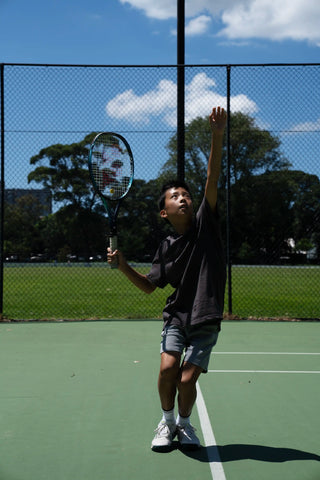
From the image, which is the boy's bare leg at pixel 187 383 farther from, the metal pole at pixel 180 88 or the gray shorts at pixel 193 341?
the metal pole at pixel 180 88

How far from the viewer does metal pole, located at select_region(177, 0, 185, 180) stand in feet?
25.3

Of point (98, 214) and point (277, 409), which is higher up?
point (98, 214)

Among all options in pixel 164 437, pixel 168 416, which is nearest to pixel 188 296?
pixel 168 416

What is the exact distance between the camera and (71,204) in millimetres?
18188

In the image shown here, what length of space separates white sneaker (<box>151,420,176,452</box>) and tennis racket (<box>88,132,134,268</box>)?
150 cm

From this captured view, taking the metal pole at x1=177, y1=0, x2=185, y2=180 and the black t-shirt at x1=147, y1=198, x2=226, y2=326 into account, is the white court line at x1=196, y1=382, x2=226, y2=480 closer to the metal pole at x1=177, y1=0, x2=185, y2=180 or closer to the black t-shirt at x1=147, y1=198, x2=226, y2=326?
the black t-shirt at x1=147, y1=198, x2=226, y2=326

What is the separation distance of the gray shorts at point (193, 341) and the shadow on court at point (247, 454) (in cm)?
43

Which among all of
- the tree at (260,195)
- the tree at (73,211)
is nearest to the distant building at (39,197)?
the tree at (73,211)

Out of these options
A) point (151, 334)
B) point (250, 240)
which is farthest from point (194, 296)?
point (250, 240)

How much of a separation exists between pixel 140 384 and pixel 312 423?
1.40 metres

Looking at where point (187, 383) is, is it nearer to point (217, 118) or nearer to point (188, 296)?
point (188, 296)

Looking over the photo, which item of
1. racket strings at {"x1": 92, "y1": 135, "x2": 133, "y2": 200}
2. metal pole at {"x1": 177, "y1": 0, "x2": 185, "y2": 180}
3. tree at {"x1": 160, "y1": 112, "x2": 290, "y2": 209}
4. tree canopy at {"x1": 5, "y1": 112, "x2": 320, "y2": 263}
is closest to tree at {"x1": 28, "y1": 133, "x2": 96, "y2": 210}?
tree canopy at {"x1": 5, "y1": 112, "x2": 320, "y2": 263}

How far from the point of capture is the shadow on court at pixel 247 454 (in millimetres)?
2838

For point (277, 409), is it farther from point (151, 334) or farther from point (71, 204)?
point (71, 204)
